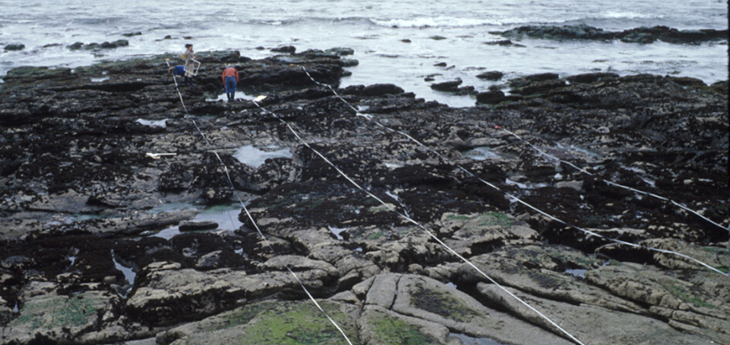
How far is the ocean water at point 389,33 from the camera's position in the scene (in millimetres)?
22812

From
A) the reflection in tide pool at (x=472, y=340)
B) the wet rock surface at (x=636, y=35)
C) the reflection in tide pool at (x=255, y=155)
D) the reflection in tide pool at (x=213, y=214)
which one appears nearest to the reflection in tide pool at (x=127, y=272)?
the reflection in tide pool at (x=213, y=214)

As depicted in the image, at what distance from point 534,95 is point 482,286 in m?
12.5

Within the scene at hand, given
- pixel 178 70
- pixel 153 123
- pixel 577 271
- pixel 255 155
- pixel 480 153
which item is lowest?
pixel 577 271

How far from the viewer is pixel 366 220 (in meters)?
8.04

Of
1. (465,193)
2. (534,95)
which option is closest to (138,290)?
(465,193)

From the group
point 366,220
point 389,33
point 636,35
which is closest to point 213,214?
point 366,220

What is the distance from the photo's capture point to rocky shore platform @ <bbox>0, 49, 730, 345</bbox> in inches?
215

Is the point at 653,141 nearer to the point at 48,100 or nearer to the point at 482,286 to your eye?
the point at 482,286

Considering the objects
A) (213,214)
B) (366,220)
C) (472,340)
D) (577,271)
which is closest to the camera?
(472,340)

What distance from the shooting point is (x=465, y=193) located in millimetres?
9375

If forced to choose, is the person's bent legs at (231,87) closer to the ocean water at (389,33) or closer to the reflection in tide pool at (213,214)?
the ocean water at (389,33)

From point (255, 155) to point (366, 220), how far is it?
14.4 ft

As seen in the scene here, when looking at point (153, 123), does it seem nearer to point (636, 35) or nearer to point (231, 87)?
point (231, 87)

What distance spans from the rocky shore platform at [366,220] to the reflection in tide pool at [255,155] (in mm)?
133
